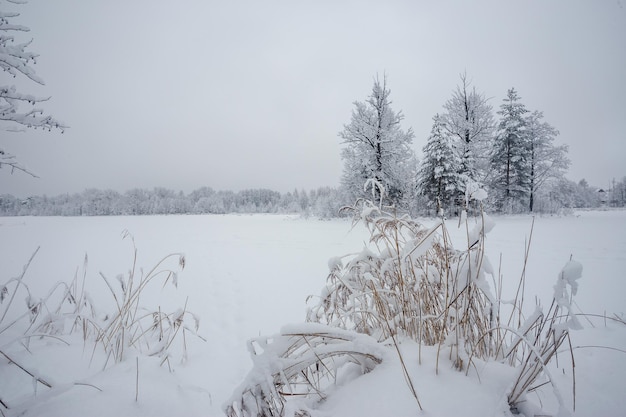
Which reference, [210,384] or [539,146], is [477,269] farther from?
[539,146]

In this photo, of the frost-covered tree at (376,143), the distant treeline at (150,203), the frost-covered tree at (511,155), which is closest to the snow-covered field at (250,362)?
the frost-covered tree at (376,143)

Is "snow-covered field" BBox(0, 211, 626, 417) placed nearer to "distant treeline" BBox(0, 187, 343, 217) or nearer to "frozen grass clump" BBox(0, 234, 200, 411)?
"frozen grass clump" BBox(0, 234, 200, 411)

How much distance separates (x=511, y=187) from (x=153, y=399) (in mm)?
21253

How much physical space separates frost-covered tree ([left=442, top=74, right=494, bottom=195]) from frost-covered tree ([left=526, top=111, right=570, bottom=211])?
3209mm

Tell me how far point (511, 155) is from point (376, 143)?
9.77 m

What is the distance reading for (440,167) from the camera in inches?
625

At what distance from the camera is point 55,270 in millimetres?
4973

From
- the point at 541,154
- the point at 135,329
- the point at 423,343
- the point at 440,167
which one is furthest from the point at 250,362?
the point at 541,154

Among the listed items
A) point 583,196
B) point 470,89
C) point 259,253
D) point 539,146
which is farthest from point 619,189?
point 259,253

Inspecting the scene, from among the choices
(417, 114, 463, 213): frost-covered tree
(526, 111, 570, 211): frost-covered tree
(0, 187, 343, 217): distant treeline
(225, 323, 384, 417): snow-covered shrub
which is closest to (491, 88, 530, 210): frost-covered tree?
(526, 111, 570, 211): frost-covered tree

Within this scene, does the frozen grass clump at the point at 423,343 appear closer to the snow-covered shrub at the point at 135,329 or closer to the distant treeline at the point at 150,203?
the snow-covered shrub at the point at 135,329

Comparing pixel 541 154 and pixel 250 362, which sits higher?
pixel 541 154

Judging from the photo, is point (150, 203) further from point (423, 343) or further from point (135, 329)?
point (423, 343)

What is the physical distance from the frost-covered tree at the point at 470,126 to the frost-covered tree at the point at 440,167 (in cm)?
36
